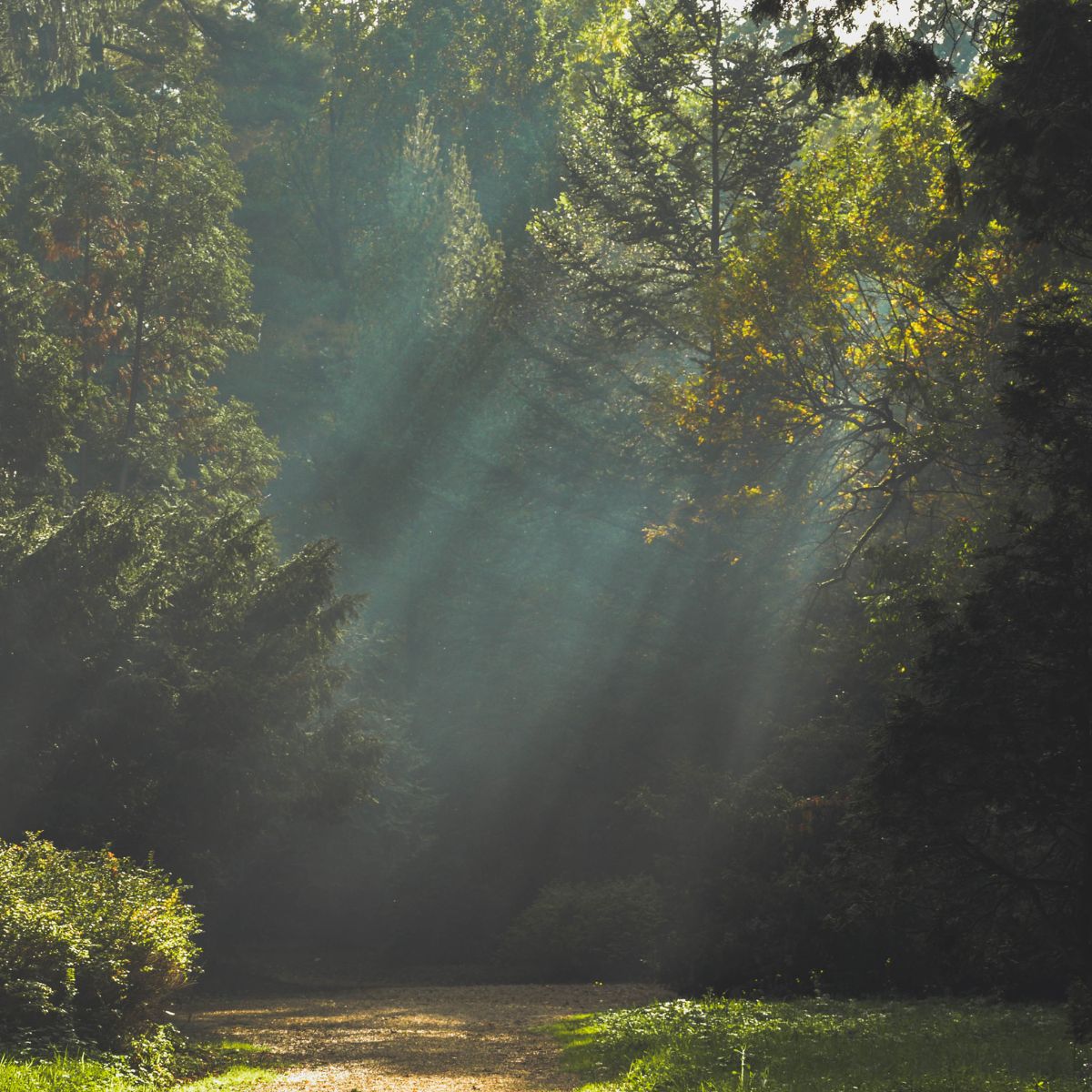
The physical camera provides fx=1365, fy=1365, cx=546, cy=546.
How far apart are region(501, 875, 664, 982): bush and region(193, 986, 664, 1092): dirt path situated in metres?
1.59

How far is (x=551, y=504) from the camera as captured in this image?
35.6 metres

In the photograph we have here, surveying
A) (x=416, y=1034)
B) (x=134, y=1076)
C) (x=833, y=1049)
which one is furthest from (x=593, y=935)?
(x=134, y=1076)

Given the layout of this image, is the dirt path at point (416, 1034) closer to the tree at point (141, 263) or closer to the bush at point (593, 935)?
the bush at point (593, 935)

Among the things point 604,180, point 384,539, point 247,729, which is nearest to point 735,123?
point 604,180

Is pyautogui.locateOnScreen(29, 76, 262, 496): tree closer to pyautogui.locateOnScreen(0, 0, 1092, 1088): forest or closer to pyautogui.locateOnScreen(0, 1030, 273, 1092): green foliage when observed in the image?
pyautogui.locateOnScreen(0, 0, 1092, 1088): forest

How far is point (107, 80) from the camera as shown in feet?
141

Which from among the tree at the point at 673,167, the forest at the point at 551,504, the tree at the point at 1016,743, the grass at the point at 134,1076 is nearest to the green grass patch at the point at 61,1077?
the grass at the point at 134,1076

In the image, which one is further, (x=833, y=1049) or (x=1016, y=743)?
(x=833, y=1049)

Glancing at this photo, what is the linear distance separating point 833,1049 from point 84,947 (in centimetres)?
641

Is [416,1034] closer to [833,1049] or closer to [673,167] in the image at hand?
[833,1049]

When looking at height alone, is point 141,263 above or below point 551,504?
above

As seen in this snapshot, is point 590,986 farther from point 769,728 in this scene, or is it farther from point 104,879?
point 104,879

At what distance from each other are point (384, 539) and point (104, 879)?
25.0 metres

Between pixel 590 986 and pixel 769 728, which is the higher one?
pixel 769 728
